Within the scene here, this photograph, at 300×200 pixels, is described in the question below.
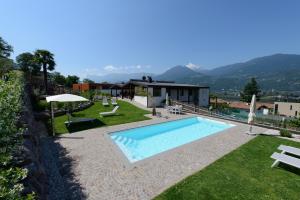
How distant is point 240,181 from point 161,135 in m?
7.10

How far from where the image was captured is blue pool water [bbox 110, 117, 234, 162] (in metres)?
9.22

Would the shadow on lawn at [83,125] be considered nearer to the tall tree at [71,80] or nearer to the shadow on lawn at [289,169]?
the shadow on lawn at [289,169]

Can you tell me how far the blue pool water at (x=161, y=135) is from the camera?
30.2 ft

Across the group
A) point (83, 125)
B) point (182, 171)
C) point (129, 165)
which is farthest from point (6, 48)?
point (182, 171)

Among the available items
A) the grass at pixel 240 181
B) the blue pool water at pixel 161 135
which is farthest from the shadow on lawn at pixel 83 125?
the grass at pixel 240 181

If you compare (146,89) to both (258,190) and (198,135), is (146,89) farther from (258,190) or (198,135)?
(258,190)

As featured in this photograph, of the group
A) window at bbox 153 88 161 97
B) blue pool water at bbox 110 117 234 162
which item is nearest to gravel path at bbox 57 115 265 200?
blue pool water at bbox 110 117 234 162

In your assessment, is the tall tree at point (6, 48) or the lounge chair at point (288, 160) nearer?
the lounge chair at point (288, 160)

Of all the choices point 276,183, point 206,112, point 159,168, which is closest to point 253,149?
point 276,183

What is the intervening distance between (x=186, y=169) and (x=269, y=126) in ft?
33.0

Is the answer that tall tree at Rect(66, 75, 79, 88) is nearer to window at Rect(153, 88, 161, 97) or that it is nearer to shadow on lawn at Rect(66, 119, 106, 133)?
window at Rect(153, 88, 161, 97)

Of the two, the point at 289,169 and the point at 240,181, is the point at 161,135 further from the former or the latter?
the point at 289,169

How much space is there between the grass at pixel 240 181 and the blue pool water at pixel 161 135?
10.8 ft

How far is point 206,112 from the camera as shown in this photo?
17.8m
